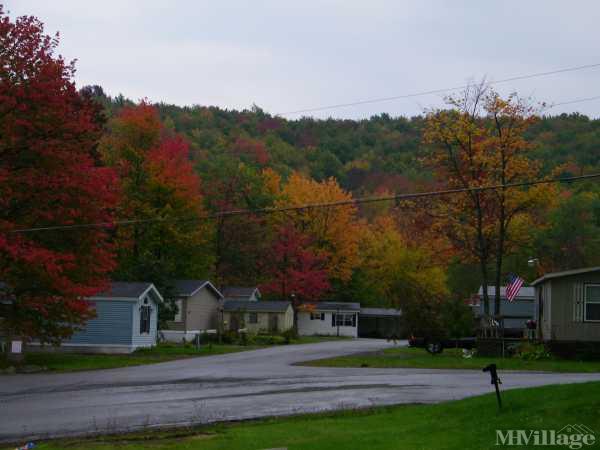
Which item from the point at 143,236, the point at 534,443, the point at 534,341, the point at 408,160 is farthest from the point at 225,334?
the point at 408,160

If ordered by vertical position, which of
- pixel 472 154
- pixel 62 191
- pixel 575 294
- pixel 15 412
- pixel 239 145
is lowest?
pixel 15 412

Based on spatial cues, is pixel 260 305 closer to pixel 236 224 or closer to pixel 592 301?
pixel 236 224

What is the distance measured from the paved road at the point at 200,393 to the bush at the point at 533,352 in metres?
6.53

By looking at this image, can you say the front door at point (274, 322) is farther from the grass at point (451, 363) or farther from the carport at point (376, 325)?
the grass at point (451, 363)

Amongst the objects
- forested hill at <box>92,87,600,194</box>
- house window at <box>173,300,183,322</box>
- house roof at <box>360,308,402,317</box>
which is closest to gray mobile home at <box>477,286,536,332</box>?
house window at <box>173,300,183,322</box>

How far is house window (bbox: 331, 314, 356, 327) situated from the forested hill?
83.2 feet

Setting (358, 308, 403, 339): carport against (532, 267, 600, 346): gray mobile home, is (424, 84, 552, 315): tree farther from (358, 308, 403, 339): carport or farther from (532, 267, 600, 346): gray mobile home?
(358, 308, 403, 339): carport

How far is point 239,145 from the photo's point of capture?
10531 centimetres

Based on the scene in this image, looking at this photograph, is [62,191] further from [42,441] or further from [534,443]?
[534,443]

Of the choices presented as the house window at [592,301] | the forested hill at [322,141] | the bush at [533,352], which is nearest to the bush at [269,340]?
the bush at [533,352]

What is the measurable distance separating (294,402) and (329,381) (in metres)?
5.75

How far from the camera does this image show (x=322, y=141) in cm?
13038

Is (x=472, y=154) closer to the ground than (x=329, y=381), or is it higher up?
higher up

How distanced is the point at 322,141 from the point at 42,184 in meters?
99.7
